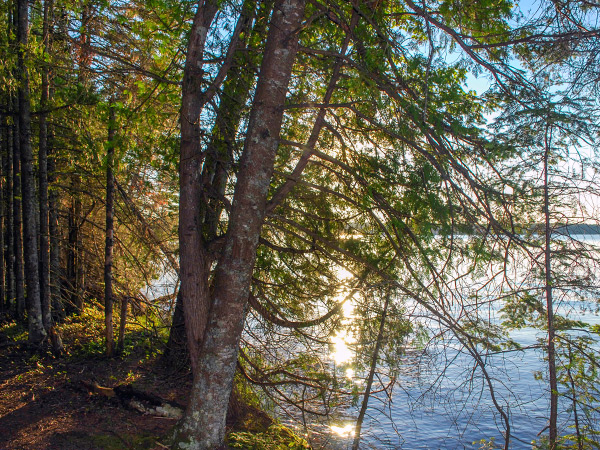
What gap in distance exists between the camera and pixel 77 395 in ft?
22.2

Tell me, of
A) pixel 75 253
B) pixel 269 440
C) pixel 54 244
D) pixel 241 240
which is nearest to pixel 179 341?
pixel 269 440

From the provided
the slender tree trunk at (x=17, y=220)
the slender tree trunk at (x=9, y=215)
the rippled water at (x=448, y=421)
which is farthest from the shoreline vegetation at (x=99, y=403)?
the rippled water at (x=448, y=421)

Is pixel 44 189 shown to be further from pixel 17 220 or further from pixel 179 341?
pixel 179 341

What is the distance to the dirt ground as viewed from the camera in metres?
5.37

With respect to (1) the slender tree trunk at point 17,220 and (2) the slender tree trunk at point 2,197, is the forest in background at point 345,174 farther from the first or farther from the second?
(2) the slender tree trunk at point 2,197

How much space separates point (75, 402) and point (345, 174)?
5034 mm

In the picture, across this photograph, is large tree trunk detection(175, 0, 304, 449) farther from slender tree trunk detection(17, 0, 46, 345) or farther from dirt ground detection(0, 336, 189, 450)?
slender tree trunk detection(17, 0, 46, 345)

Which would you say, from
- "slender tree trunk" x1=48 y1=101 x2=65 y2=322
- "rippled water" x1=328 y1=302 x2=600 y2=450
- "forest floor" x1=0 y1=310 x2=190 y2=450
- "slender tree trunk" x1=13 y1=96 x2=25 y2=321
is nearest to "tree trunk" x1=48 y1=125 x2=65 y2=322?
"slender tree trunk" x1=48 y1=101 x2=65 y2=322

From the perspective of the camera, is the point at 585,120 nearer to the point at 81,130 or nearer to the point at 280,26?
the point at 280,26

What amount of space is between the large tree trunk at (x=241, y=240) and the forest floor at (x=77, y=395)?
657mm

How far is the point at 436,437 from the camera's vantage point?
995cm

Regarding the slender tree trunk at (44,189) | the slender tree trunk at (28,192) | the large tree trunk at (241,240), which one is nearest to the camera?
the large tree trunk at (241,240)

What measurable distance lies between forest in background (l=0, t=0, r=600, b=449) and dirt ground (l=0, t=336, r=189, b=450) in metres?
0.49

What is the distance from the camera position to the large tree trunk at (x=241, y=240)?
15.6 ft
